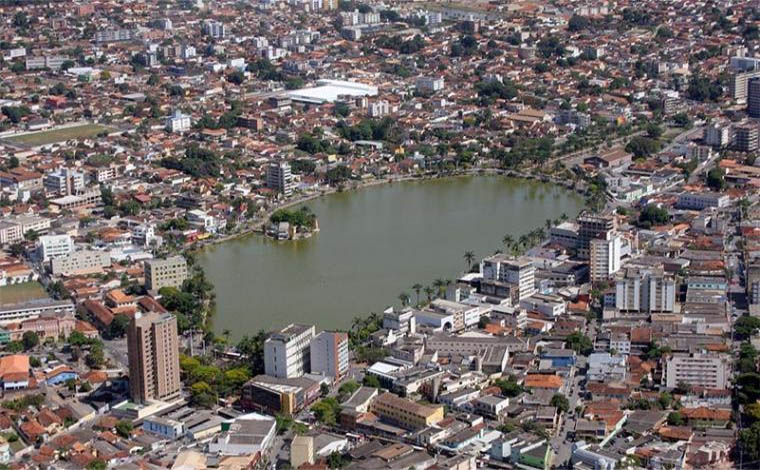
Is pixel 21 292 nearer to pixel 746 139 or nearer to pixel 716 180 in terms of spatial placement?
pixel 716 180

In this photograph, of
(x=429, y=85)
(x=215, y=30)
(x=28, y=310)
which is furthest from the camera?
(x=215, y=30)

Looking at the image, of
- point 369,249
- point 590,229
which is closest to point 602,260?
point 590,229

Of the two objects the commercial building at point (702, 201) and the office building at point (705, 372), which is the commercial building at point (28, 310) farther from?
the commercial building at point (702, 201)

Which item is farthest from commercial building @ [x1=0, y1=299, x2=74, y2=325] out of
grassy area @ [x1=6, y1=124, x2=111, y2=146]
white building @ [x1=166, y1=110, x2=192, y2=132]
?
white building @ [x1=166, y1=110, x2=192, y2=132]

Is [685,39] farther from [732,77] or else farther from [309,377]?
[309,377]

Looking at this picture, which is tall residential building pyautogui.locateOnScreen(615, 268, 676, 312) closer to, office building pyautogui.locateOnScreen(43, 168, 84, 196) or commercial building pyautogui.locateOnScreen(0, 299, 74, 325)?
commercial building pyautogui.locateOnScreen(0, 299, 74, 325)

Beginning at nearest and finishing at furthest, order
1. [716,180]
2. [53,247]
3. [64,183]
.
Answer: [53,247]
[716,180]
[64,183]
